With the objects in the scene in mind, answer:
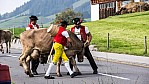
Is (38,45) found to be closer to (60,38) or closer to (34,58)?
(34,58)

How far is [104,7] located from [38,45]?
190 ft

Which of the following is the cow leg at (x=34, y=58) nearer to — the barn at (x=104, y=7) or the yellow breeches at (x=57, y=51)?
the yellow breeches at (x=57, y=51)

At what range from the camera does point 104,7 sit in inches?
2906

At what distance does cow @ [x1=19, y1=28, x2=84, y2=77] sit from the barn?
174 feet

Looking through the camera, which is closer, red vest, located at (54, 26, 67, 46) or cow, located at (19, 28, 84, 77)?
red vest, located at (54, 26, 67, 46)

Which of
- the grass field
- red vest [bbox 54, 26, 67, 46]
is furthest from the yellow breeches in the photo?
the grass field

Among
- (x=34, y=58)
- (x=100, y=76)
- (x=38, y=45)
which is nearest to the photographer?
(x=100, y=76)

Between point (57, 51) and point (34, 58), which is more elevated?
point (57, 51)

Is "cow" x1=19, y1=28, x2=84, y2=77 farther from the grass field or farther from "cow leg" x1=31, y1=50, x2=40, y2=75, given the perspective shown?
the grass field

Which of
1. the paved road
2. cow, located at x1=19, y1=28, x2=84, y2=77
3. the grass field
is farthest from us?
the grass field

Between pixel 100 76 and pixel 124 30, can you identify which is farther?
pixel 124 30

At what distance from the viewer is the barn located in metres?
70.2

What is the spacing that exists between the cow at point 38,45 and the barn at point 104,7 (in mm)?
53155

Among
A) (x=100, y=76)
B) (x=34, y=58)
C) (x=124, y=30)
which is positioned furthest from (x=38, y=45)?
(x=124, y=30)
